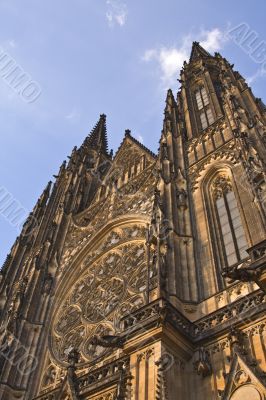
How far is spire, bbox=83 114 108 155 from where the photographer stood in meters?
30.1

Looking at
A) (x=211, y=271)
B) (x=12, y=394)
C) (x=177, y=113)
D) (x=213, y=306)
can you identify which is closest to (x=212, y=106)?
(x=177, y=113)

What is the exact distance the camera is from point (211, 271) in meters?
11.0

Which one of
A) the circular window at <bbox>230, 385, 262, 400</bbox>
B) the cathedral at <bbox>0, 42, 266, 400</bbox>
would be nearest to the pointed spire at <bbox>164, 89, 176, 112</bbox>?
the cathedral at <bbox>0, 42, 266, 400</bbox>

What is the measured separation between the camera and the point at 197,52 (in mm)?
24766

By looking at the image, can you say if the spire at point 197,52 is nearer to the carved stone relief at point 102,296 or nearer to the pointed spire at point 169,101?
the pointed spire at point 169,101

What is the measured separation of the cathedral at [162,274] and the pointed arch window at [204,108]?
0.27 ft

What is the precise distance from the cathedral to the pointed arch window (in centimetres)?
8

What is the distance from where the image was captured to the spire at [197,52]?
2387 centimetres

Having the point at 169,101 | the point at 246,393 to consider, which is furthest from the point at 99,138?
the point at 246,393

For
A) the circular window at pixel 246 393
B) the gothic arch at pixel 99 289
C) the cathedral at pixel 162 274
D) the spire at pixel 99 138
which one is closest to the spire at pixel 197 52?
the cathedral at pixel 162 274

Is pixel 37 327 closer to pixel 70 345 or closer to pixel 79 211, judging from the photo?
pixel 70 345

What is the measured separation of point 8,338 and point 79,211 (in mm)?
8005

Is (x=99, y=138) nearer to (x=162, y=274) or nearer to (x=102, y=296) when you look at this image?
(x=102, y=296)

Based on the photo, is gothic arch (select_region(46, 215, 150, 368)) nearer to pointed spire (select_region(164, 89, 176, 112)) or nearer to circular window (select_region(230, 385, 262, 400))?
circular window (select_region(230, 385, 262, 400))
